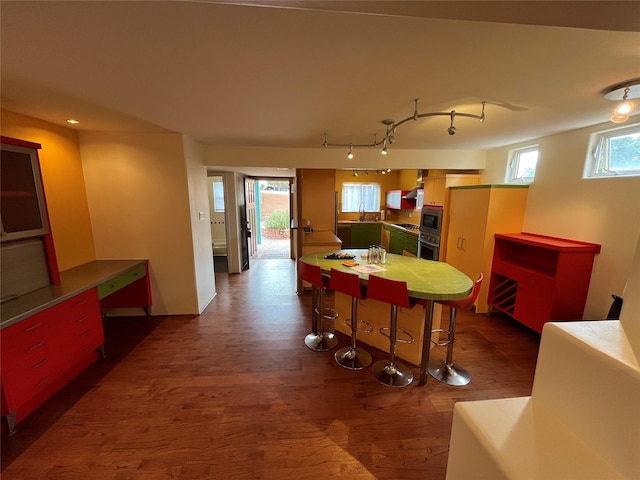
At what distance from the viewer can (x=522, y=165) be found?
12.3 ft

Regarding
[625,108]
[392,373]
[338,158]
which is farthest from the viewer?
[338,158]

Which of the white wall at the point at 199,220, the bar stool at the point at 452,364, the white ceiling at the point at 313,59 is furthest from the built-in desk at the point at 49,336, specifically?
the bar stool at the point at 452,364

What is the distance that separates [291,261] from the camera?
6621 mm

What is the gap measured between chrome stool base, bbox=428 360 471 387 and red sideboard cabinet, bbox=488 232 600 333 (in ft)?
4.10

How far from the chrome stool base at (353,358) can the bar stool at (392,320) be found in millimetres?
105

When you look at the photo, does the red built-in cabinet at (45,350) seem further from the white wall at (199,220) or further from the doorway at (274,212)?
the doorway at (274,212)

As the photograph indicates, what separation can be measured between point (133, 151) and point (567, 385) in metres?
4.21

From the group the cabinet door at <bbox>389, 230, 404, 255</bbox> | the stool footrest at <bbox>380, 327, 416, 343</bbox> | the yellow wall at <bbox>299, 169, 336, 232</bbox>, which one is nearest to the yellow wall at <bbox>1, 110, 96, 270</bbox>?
the yellow wall at <bbox>299, 169, 336, 232</bbox>

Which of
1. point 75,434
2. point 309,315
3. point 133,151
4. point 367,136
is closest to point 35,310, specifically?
point 75,434

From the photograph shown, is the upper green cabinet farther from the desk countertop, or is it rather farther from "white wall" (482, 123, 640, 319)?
the desk countertop

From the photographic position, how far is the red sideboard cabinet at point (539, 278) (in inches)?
107

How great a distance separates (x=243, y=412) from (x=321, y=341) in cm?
108

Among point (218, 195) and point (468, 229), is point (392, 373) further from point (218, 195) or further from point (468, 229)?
point (218, 195)

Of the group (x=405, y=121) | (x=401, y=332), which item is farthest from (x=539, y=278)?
(x=405, y=121)
